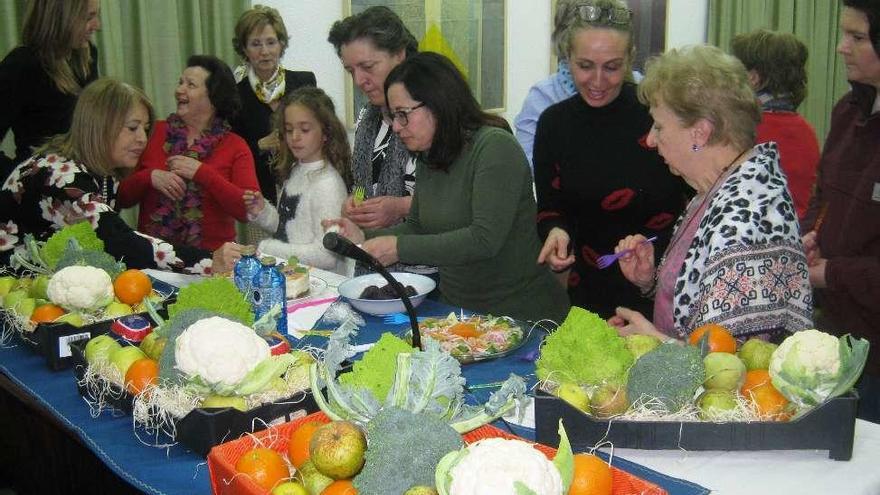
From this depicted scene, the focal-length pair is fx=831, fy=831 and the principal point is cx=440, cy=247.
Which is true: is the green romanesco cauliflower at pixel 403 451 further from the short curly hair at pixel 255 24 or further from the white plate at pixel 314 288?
the short curly hair at pixel 255 24

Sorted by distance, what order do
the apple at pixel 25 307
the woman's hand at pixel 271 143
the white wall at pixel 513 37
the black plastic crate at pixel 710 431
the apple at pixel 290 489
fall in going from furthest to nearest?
the white wall at pixel 513 37
the woman's hand at pixel 271 143
the apple at pixel 25 307
the black plastic crate at pixel 710 431
the apple at pixel 290 489

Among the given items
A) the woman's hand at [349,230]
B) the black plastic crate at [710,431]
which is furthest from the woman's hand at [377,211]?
the black plastic crate at [710,431]

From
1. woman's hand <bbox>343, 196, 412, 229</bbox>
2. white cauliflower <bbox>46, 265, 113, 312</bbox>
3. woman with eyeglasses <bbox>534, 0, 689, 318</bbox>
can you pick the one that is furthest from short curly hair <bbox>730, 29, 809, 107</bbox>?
white cauliflower <bbox>46, 265, 113, 312</bbox>

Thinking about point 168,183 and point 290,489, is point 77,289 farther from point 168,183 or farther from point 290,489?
point 168,183

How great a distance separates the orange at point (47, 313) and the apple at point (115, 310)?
10 centimetres

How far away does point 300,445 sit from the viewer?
4.09ft

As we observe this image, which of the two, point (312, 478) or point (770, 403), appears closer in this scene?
point (312, 478)

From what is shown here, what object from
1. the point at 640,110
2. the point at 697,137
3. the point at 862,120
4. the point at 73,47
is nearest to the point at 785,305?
the point at 697,137

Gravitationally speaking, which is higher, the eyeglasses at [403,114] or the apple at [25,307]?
the eyeglasses at [403,114]

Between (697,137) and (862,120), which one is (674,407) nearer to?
(697,137)

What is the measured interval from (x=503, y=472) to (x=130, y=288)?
1.45m

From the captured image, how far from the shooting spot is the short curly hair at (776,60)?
3.11 m

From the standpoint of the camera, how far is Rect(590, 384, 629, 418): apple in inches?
54.5

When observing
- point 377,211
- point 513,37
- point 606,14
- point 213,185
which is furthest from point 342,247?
point 513,37
